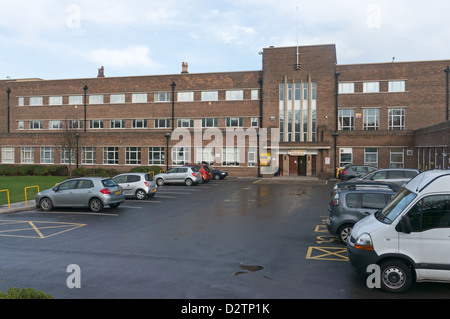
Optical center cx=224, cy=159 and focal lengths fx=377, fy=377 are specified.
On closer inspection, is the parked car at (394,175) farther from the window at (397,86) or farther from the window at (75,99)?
the window at (75,99)

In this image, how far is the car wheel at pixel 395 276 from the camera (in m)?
6.84

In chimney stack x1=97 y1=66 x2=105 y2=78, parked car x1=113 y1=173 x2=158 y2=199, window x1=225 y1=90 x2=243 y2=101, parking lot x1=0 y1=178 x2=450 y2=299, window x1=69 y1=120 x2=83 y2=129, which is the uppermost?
chimney stack x1=97 y1=66 x2=105 y2=78

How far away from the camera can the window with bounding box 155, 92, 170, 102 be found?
146 feet

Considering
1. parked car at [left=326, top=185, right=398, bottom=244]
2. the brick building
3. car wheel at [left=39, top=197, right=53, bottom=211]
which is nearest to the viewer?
parked car at [left=326, top=185, right=398, bottom=244]

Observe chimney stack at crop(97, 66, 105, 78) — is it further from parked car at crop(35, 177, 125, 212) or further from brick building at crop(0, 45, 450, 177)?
parked car at crop(35, 177, 125, 212)

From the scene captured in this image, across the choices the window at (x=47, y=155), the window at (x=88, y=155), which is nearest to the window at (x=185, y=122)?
the window at (x=88, y=155)

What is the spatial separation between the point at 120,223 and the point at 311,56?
1257 inches

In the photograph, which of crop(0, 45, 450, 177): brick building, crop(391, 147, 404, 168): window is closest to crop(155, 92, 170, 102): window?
crop(0, 45, 450, 177): brick building

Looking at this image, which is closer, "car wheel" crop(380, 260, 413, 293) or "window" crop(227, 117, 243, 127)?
"car wheel" crop(380, 260, 413, 293)

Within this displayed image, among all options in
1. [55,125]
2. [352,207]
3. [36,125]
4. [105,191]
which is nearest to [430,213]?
[352,207]

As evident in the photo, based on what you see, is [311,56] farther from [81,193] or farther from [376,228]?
[376,228]

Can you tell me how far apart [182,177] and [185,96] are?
55.7 ft

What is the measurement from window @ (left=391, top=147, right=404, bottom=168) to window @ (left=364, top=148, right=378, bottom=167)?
1544mm
